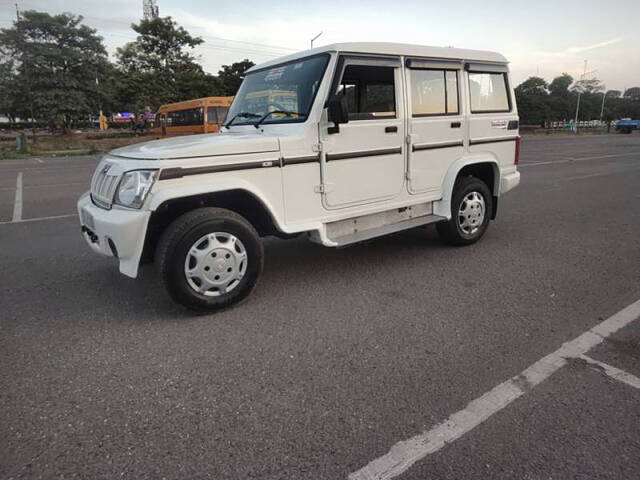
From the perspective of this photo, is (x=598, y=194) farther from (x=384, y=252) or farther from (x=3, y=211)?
(x=3, y=211)

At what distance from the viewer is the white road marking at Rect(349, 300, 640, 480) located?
83.4 inches

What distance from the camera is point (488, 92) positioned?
18.0 ft

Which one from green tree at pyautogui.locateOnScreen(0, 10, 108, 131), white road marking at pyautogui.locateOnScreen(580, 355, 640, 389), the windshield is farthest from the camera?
green tree at pyautogui.locateOnScreen(0, 10, 108, 131)

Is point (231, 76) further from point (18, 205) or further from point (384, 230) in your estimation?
point (384, 230)

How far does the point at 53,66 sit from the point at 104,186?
40.7 m

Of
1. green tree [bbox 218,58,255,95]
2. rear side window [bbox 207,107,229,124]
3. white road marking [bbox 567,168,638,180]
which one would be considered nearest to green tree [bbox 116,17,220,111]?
green tree [bbox 218,58,255,95]

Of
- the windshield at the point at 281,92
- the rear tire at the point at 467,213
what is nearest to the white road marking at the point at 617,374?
the rear tire at the point at 467,213

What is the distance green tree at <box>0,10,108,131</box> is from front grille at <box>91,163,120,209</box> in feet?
125

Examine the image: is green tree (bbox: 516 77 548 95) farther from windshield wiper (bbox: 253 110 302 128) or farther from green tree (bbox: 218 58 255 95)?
windshield wiper (bbox: 253 110 302 128)

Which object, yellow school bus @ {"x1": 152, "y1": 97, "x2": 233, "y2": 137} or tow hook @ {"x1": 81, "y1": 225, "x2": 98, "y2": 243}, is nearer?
tow hook @ {"x1": 81, "y1": 225, "x2": 98, "y2": 243}

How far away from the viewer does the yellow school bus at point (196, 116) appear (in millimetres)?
22688

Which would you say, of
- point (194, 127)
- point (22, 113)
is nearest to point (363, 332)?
point (194, 127)

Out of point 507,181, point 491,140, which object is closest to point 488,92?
point 491,140

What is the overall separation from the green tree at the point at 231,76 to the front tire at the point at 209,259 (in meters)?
40.4
